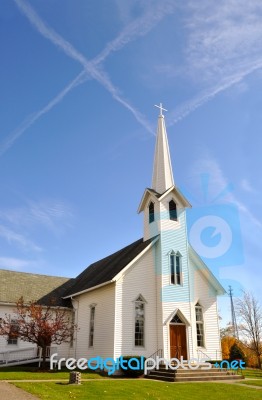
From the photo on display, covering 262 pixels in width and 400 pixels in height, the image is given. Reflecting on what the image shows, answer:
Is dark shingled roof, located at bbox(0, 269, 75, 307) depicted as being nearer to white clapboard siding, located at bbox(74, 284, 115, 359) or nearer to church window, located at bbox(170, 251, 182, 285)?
white clapboard siding, located at bbox(74, 284, 115, 359)

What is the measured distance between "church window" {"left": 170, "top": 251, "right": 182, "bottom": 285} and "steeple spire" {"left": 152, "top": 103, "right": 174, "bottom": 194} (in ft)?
16.8

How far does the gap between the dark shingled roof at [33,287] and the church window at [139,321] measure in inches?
294

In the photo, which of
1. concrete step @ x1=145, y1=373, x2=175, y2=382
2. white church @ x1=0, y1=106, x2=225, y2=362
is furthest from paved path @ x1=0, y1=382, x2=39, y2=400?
white church @ x1=0, y1=106, x2=225, y2=362

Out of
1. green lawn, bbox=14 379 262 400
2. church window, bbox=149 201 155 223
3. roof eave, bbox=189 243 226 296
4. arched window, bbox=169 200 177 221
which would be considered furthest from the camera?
church window, bbox=149 201 155 223

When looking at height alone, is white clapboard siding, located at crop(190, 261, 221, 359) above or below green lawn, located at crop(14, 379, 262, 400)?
above

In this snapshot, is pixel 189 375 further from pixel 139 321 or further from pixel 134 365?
pixel 139 321

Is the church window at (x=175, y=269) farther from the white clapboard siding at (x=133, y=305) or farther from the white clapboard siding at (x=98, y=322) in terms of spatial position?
the white clapboard siding at (x=98, y=322)

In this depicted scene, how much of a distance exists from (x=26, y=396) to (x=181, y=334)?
1350 centimetres

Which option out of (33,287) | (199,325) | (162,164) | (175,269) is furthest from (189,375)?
(33,287)

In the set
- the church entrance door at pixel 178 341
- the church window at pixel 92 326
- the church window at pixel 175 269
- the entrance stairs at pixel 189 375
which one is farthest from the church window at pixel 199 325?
the church window at pixel 92 326

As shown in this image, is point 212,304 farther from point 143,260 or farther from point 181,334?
point 143,260

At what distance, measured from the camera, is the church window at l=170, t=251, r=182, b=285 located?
23.9m

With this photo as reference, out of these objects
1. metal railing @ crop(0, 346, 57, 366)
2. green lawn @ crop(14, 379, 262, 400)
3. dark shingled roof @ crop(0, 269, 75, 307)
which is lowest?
Result: green lawn @ crop(14, 379, 262, 400)

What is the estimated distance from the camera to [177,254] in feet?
80.6
